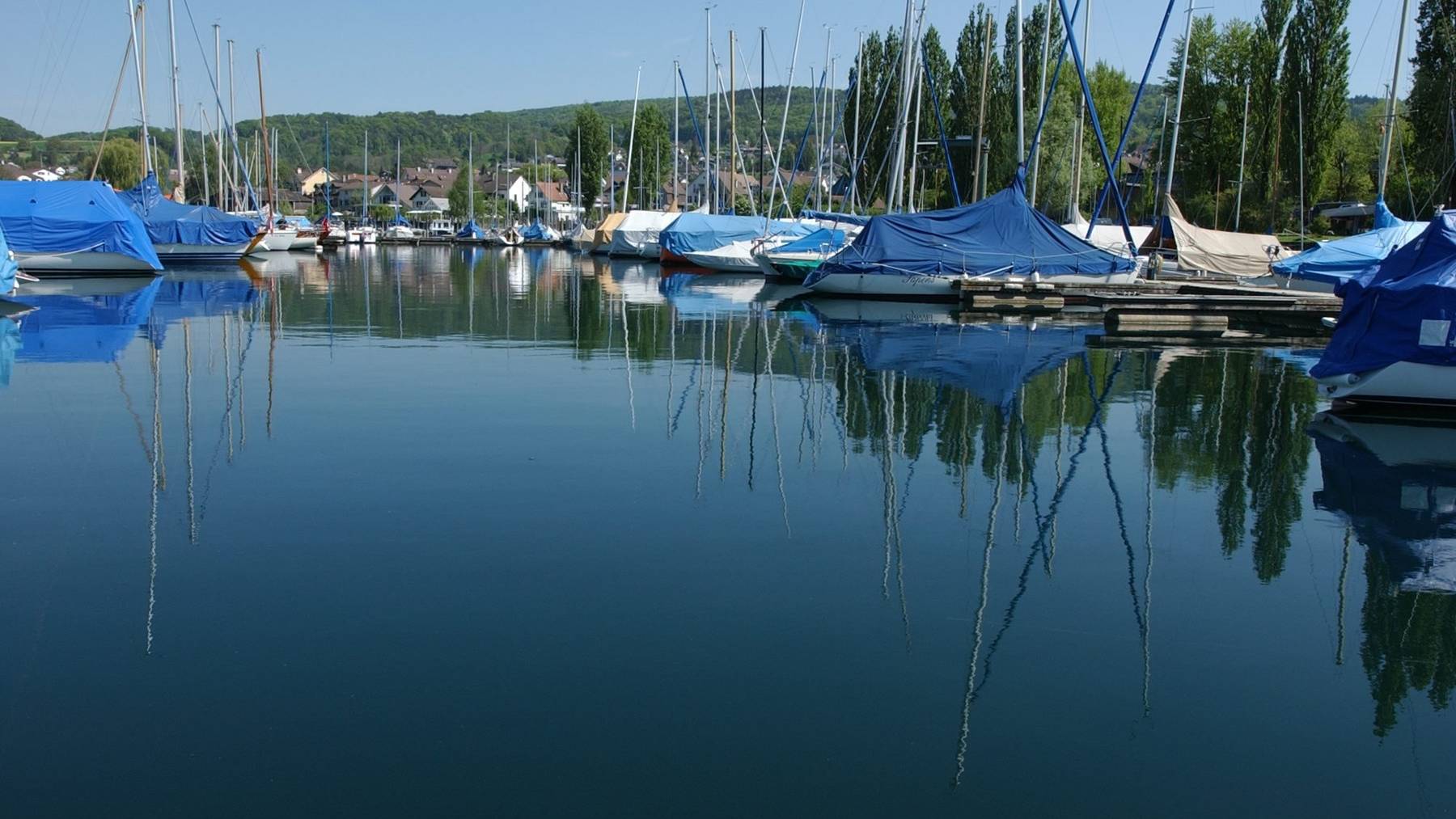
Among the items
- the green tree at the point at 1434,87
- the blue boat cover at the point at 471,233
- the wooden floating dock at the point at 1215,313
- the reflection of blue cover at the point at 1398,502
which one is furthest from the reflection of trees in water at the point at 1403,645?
the blue boat cover at the point at 471,233

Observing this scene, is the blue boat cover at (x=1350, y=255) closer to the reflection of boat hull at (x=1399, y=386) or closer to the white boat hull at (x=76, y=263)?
the reflection of boat hull at (x=1399, y=386)

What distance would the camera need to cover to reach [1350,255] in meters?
34.0

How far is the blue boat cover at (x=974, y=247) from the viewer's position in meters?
35.1

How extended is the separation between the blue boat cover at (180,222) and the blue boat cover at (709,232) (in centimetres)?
1755

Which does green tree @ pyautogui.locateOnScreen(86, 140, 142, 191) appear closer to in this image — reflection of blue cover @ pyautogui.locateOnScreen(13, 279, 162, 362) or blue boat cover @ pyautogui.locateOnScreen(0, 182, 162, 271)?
blue boat cover @ pyautogui.locateOnScreen(0, 182, 162, 271)

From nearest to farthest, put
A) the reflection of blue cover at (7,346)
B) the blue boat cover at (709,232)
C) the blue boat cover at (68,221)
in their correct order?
the reflection of blue cover at (7,346), the blue boat cover at (68,221), the blue boat cover at (709,232)

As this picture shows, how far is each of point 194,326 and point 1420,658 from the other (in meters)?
22.9

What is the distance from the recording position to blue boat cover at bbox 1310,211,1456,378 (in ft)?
49.2

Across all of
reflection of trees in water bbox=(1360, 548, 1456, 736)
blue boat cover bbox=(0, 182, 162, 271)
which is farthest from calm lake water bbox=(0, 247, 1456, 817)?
blue boat cover bbox=(0, 182, 162, 271)

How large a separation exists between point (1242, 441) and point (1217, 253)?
28.0 metres

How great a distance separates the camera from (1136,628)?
7660mm

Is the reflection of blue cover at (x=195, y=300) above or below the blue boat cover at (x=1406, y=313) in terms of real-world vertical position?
below

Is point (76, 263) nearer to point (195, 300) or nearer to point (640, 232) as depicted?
point (195, 300)

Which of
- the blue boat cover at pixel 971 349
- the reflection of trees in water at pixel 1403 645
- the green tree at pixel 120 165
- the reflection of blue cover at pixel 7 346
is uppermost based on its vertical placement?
the green tree at pixel 120 165
